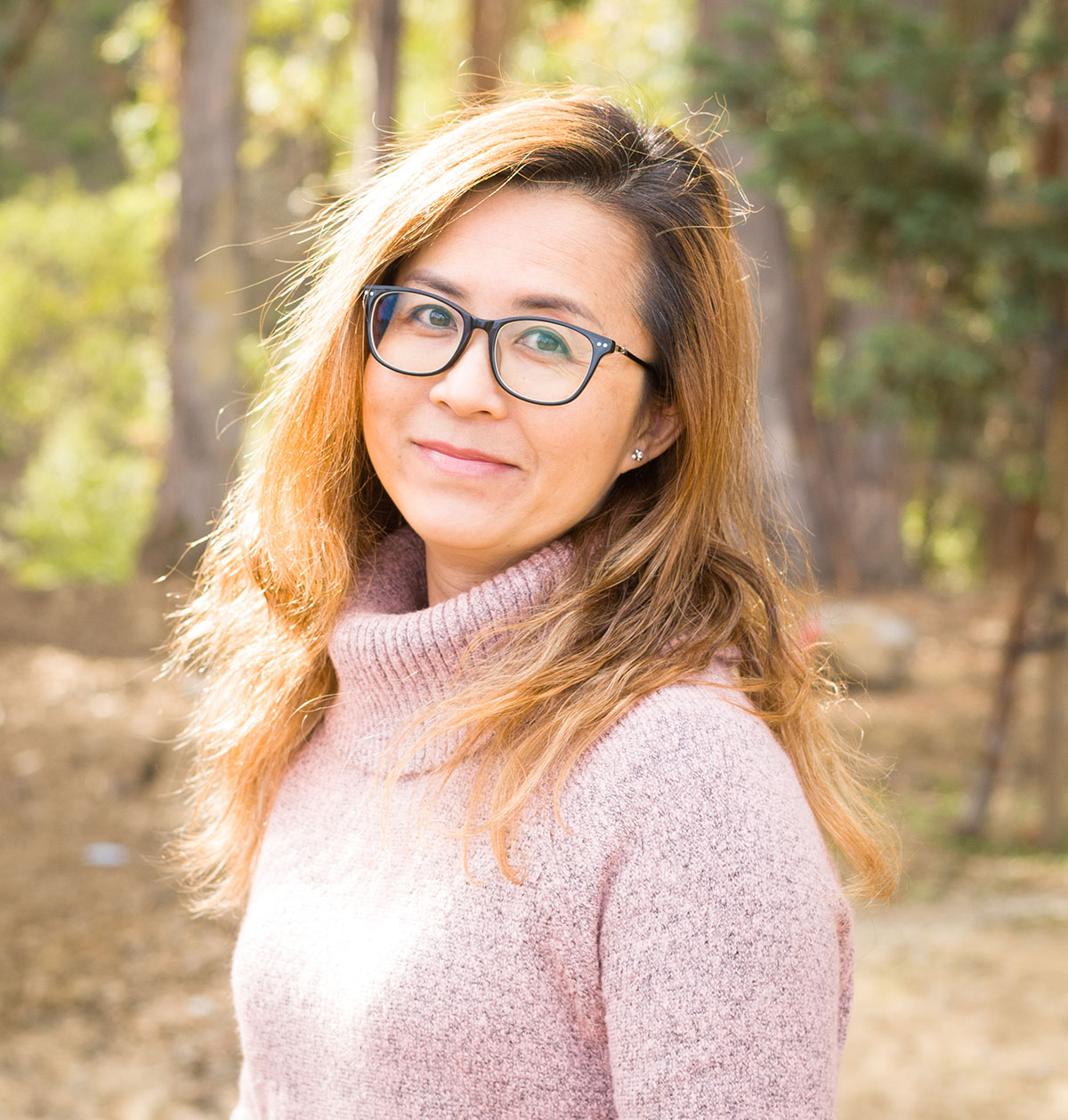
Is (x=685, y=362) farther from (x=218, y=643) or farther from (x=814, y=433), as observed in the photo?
(x=814, y=433)

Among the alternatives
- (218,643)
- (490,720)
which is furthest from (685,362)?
(218,643)

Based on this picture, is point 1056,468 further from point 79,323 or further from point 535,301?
point 79,323

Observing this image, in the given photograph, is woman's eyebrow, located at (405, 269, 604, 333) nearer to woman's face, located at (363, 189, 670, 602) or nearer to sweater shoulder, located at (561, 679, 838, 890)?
woman's face, located at (363, 189, 670, 602)

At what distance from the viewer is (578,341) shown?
55.7 inches

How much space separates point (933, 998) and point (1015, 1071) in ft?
1.53

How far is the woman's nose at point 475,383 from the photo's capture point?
1.41 meters

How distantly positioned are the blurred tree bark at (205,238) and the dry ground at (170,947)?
4.68 ft

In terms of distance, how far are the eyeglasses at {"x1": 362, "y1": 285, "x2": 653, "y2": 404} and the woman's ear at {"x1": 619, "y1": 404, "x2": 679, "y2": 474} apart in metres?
0.10

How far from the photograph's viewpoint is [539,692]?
4.49 ft

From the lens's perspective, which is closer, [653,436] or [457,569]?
[653,436]

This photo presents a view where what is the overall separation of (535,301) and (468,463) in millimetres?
202

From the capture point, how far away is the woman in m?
1.15

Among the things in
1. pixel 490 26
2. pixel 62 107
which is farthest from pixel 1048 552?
pixel 62 107

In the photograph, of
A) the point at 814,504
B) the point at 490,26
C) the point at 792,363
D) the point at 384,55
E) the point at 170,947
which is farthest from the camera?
the point at 814,504
